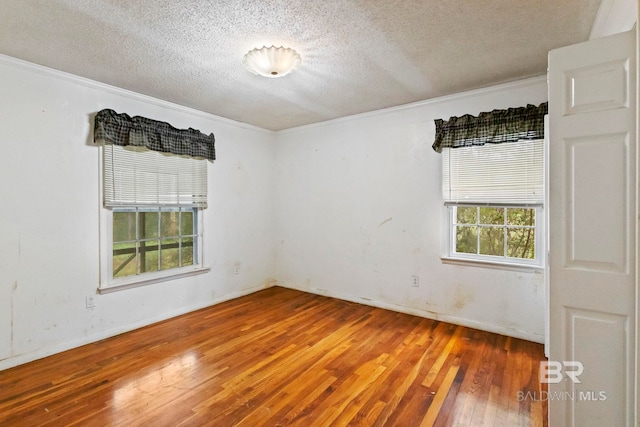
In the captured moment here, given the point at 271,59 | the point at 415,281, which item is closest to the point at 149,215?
the point at 271,59

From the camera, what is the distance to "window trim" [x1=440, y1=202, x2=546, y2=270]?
2924 millimetres

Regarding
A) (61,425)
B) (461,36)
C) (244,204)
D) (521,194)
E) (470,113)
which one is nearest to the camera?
(61,425)

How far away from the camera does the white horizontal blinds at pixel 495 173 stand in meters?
2.89

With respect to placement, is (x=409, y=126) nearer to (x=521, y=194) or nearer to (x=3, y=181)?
(x=521, y=194)

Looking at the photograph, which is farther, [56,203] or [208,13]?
[56,203]

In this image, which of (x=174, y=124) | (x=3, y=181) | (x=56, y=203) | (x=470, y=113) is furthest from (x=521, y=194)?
(x=3, y=181)

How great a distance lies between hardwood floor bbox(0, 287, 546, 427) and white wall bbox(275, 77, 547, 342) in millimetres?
321

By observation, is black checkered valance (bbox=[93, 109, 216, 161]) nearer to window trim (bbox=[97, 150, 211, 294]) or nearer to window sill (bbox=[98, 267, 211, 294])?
window trim (bbox=[97, 150, 211, 294])

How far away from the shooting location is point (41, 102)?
264 cm

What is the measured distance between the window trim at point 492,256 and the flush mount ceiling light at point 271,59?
2146mm

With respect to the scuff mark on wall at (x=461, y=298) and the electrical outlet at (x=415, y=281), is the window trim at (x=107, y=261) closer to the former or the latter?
the electrical outlet at (x=415, y=281)

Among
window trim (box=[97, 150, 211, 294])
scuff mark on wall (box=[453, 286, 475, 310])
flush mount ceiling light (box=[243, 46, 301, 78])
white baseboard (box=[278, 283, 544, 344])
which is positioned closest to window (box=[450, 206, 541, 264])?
scuff mark on wall (box=[453, 286, 475, 310])

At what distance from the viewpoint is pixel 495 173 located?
3078mm

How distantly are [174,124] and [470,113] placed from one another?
3267mm
